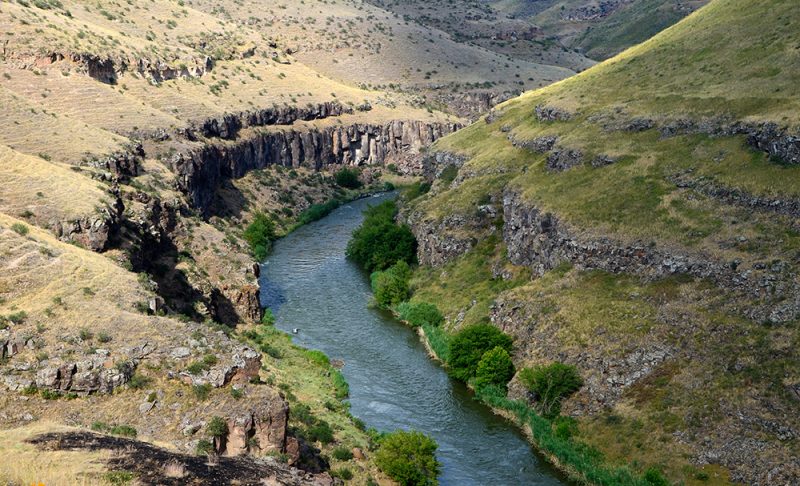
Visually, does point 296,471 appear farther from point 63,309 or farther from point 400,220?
point 400,220

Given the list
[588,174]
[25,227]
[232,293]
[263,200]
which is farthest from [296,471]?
[263,200]

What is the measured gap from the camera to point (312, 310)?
93.5m

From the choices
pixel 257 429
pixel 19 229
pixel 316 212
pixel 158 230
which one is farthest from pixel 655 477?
pixel 316 212

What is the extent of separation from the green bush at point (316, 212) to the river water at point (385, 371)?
17.8 m

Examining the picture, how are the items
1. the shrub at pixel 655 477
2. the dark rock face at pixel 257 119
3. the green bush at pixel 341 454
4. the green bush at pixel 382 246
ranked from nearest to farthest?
the shrub at pixel 655 477, the green bush at pixel 341 454, the green bush at pixel 382 246, the dark rock face at pixel 257 119

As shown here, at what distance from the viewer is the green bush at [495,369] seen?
72062 millimetres

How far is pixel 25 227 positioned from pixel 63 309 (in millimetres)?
11997

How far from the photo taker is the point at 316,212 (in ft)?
461

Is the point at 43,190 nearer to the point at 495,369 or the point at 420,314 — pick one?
the point at 420,314

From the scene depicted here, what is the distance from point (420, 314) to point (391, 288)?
813 centimetres

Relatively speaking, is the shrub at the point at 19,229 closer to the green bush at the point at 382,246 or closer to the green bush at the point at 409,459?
the green bush at the point at 409,459

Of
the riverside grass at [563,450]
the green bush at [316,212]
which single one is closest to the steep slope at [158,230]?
the green bush at [316,212]

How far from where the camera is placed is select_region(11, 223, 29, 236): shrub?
2544 inches

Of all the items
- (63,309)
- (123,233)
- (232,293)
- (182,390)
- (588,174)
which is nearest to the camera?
(182,390)
